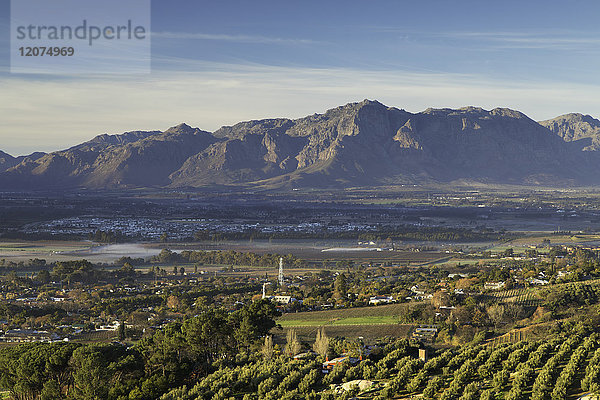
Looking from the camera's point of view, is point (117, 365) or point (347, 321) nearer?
point (117, 365)

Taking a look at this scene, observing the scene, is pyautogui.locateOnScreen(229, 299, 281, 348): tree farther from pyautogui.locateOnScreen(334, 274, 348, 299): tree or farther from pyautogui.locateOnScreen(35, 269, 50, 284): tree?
pyautogui.locateOnScreen(35, 269, 50, 284): tree

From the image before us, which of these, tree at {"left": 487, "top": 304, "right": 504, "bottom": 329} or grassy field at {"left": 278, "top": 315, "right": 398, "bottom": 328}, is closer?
tree at {"left": 487, "top": 304, "right": 504, "bottom": 329}

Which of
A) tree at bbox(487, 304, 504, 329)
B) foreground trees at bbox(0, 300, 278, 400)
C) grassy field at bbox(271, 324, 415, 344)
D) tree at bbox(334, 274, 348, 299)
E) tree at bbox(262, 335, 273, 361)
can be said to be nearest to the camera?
foreground trees at bbox(0, 300, 278, 400)

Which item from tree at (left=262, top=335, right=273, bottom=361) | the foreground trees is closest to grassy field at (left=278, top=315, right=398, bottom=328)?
tree at (left=262, top=335, right=273, bottom=361)

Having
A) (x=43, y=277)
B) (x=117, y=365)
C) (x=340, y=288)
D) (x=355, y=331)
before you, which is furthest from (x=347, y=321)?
(x=43, y=277)

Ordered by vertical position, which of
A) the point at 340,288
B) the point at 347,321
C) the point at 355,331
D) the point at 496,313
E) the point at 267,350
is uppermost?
the point at 267,350

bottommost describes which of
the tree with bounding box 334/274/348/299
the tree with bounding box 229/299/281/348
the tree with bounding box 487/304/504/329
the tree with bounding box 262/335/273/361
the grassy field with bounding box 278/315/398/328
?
the grassy field with bounding box 278/315/398/328

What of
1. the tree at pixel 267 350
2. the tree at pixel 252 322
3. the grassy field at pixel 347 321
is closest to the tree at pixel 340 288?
the grassy field at pixel 347 321

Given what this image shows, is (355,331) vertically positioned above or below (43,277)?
below

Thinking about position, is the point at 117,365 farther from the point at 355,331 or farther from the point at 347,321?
the point at 347,321

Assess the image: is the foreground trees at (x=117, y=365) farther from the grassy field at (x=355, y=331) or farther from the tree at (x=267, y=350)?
the grassy field at (x=355, y=331)

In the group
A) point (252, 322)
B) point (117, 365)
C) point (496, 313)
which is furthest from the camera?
point (496, 313)
